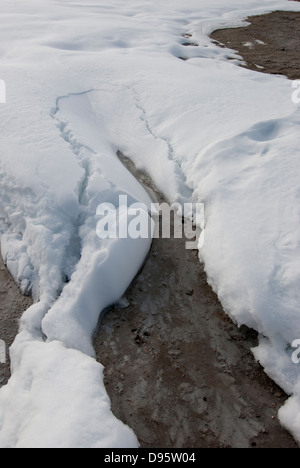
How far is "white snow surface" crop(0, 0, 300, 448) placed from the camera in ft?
7.75

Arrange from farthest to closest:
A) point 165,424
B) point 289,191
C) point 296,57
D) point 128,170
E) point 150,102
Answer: point 296,57, point 150,102, point 128,170, point 289,191, point 165,424

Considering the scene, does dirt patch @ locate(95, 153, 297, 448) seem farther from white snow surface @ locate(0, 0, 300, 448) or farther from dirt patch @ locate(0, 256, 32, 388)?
Result: dirt patch @ locate(0, 256, 32, 388)

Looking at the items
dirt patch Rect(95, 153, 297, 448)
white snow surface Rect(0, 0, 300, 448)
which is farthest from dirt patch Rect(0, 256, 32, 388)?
dirt patch Rect(95, 153, 297, 448)

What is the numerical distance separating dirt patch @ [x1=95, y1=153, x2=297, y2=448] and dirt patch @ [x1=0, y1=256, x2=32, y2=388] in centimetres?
64

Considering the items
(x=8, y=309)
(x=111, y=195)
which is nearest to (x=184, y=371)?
(x=8, y=309)

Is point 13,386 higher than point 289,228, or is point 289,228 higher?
point 289,228

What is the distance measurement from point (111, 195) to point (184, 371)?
170 cm

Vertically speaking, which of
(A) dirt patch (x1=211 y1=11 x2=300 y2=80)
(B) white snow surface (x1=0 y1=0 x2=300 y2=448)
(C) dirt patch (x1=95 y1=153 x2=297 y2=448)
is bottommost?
(C) dirt patch (x1=95 y1=153 x2=297 y2=448)

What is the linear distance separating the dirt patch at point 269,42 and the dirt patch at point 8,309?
5.37 m

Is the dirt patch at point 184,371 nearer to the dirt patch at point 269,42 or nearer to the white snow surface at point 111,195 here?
the white snow surface at point 111,195

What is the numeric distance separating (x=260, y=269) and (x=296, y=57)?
5.69 metres

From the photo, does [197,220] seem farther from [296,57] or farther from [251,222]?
[296,57]

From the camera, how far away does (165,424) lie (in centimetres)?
229

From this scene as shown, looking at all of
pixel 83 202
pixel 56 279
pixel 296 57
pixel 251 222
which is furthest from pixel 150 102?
pixel 296 57
